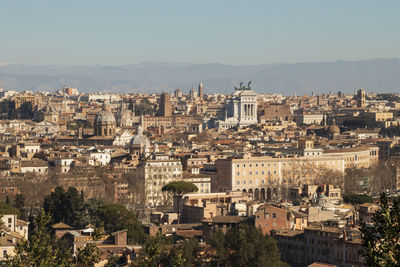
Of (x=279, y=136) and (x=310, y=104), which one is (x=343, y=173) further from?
(x=310, y=104)

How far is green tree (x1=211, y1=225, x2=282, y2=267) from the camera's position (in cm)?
3350

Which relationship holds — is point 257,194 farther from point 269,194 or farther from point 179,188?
point 179,188

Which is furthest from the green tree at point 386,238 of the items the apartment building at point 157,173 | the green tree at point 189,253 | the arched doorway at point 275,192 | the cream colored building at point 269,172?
the cream colored building at point 269,172

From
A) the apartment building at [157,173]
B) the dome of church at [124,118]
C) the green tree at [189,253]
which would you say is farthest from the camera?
the dome of church at [124,118]

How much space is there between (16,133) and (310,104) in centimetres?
7231

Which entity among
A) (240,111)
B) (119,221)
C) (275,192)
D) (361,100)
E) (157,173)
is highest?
(361,100)

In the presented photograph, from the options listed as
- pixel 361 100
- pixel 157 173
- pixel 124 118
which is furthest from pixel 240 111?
pixel 157 173

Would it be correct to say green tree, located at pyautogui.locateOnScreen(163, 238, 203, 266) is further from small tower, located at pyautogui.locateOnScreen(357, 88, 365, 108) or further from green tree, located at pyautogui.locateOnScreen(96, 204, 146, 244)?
small tower, located at pyautogui.locateOnScreen(357, 88, 365, 108)

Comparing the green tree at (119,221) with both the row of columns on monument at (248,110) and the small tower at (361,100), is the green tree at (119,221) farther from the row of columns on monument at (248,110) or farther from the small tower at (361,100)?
the small tower at (361,100)

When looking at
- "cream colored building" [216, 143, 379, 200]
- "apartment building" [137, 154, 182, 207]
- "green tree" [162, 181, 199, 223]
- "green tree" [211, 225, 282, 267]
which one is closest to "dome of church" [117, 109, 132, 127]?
"cream colored building" [216, 143, 379, 200]

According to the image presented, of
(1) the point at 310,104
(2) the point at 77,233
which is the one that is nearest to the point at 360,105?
(1) the point at 310,104

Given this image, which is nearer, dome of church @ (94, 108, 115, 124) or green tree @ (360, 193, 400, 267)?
green tree @ (360, 193, 400, 267)

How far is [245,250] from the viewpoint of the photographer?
33750mm

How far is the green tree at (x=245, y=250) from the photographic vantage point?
1319 inches
